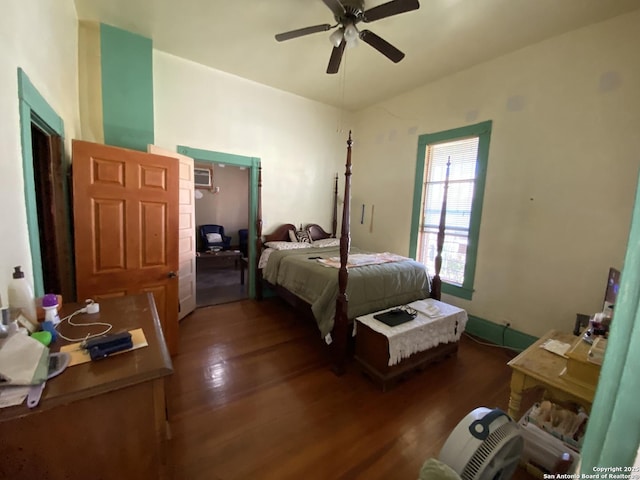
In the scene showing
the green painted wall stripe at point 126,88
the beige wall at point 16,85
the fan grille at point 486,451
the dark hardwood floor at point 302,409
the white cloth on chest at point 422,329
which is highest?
the green painted wall stripe at point 126,88

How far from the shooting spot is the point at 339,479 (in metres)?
1.43

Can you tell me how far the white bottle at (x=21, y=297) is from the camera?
1.11 metres

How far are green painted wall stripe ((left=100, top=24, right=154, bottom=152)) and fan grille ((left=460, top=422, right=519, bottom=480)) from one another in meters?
3.74

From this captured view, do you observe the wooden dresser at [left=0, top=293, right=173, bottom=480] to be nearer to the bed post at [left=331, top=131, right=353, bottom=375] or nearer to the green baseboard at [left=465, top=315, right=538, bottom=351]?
the bed post at [left=331, top=131, right=353, bottom=375]

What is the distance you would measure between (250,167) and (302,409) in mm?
3190

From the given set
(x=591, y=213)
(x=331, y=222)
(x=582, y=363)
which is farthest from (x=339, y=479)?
(x=331, y=222)

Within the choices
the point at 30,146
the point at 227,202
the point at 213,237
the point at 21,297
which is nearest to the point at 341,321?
the point at 21,297

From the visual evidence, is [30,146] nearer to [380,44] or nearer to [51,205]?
[51,205]

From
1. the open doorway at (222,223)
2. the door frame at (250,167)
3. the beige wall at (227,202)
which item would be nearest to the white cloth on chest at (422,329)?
the door frame at (250,167)

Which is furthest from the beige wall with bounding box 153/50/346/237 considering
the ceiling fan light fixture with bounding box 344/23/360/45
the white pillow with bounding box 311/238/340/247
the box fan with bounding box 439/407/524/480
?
the box fan with bounding box 439/407/524/480

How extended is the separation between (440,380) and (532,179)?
7.37 feet

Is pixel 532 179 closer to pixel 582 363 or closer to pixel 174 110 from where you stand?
pixel 582 363

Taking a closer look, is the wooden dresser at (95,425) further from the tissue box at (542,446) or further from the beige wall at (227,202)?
the beige wall at (227,202)

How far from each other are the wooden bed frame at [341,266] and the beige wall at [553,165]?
59 centimetres
